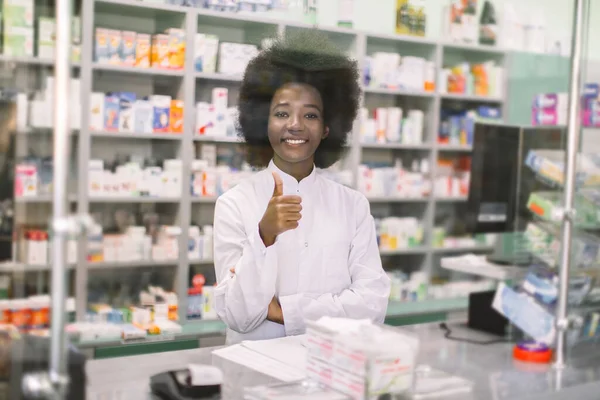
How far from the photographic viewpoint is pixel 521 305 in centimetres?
223

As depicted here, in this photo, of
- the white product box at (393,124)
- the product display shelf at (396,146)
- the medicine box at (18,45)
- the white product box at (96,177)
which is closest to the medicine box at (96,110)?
the white product box at (96,177)

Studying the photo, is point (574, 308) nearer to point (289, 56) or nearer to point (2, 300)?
point (289, 56)

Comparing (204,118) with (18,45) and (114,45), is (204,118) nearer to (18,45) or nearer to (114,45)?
(114,45)

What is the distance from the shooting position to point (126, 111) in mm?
4883

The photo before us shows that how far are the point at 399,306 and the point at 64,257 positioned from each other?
4277 mm

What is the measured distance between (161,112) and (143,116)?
130 mm

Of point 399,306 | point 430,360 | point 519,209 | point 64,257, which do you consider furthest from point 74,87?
point 399,306

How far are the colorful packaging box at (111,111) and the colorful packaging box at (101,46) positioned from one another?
0.25 meters

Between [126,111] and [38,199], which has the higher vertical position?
[126,111]

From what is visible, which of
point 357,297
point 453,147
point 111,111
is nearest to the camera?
point 357,297

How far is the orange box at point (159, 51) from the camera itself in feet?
16.3

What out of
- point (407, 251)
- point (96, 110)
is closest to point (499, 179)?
point (96, 110)

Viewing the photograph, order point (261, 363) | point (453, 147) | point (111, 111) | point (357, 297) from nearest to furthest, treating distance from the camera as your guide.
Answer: point (261, 363), point (357, 297), point (111, 111), point (453, 147)

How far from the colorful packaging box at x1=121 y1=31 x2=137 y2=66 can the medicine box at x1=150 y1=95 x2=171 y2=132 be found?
0.30 m
